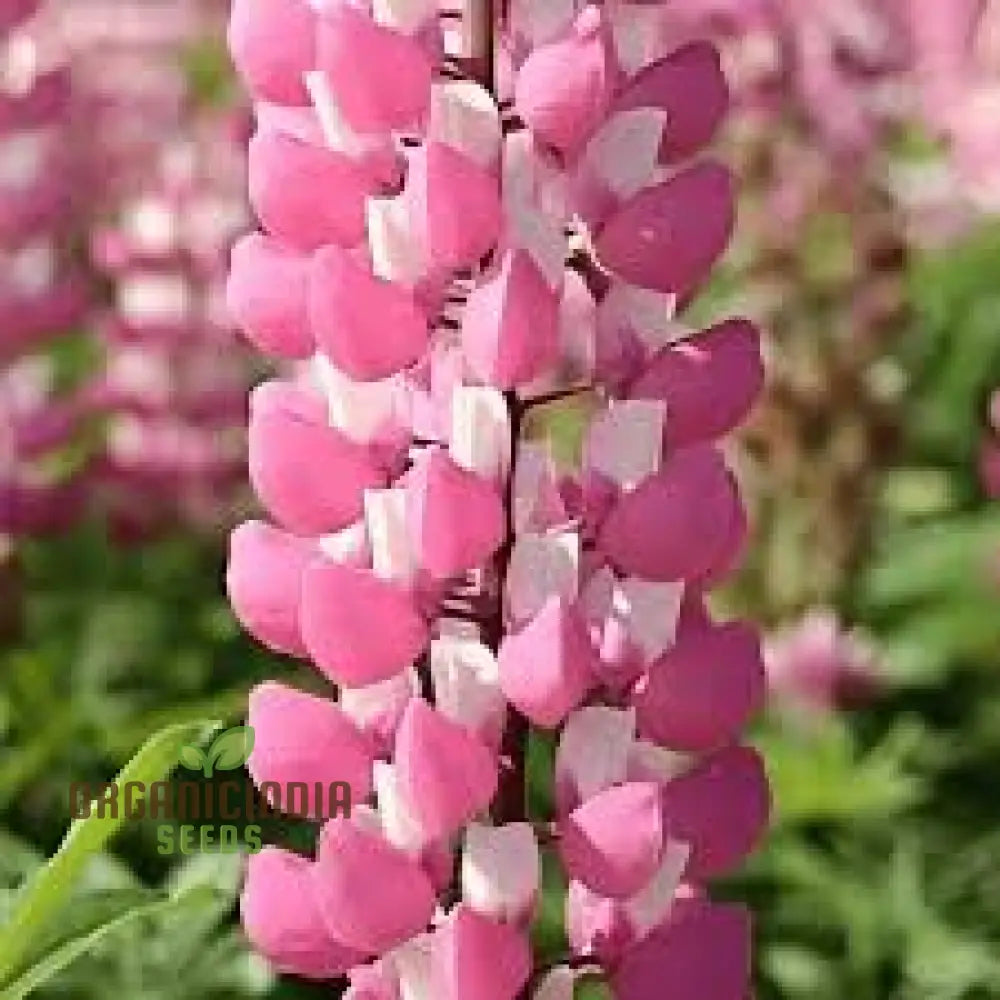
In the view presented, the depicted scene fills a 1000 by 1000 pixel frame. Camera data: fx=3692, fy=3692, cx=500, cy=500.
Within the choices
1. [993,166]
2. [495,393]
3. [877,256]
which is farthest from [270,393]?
[993,166]

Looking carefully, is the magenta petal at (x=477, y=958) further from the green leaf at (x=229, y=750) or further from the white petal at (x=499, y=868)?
the green leaf at (x=229, y=750)

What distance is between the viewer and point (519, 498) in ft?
3.42

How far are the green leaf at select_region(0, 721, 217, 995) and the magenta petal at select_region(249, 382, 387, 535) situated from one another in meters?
0.07

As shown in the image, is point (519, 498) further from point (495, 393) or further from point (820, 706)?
point (820, 706)

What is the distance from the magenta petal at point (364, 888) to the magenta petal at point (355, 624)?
0.04 m

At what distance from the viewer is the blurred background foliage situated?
163 cm

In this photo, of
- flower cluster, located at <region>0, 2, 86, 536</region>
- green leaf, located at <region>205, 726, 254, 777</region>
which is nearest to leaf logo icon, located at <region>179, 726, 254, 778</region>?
green leaf, located at <region>205, 726, 254, 777</region>

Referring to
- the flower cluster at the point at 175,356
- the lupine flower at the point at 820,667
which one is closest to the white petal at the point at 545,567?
the lupine flower at the point at 820,667

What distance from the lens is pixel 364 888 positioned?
3.36ft

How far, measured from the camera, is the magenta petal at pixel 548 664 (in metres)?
1.01

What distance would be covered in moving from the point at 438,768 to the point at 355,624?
5cm

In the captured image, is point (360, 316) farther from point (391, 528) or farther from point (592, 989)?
point (592, 989)

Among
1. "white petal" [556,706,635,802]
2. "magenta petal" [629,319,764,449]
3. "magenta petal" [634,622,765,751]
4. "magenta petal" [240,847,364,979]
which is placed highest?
"magenta petal" [629,319,764,449]

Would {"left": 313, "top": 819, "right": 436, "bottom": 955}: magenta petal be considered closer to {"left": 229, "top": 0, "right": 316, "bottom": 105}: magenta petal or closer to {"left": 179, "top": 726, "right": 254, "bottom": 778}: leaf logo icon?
{"left": 179, "top": 726, "right": 254, "bottom": 778}: leaf logo icon
